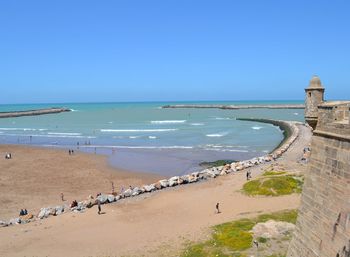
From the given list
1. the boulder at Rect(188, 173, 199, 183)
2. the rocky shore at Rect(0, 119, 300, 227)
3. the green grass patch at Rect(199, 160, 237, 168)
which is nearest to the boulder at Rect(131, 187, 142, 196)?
the rocky shore at Rect(0, 119, 300, 227)

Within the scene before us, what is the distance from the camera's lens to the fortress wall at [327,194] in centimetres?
867

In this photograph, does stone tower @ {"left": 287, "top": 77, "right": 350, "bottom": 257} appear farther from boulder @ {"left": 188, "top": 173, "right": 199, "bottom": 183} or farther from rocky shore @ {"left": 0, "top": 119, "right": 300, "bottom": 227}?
boulder @ {"left": 188, "top": 173, "right": 199, "bottom": 183}

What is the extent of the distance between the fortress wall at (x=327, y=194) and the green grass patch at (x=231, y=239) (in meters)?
3.92

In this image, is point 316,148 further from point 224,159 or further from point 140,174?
point 224,159

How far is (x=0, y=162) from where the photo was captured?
132 ft

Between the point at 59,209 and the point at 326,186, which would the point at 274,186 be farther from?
the point at 326,186

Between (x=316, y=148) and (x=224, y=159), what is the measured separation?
99.2 ft

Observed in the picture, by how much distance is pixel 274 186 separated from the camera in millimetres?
23531

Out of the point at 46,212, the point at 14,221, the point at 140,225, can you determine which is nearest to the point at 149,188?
the point at 140,225

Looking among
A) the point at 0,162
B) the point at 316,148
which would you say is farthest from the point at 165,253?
the point at 0,162

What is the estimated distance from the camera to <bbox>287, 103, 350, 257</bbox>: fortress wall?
867 centimetres

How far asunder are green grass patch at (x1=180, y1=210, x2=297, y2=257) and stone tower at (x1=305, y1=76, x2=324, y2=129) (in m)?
5.89

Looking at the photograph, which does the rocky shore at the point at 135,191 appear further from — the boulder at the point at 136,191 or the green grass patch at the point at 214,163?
the green grass patch at the point at 214,163

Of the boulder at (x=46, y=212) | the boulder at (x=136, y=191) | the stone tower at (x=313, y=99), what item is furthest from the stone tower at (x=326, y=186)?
the boulder at (x=136, y=191)
